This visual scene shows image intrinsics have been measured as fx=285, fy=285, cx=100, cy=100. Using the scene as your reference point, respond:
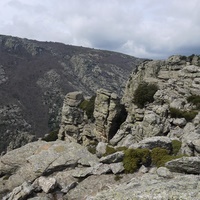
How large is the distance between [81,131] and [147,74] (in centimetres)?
1984

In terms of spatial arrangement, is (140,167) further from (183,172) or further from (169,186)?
(169,186)

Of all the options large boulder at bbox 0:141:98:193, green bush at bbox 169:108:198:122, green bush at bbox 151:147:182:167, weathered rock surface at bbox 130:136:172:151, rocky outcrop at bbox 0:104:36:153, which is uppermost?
green bush at bbox 169:108:198:122

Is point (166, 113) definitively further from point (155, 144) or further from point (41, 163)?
point (41, 163)

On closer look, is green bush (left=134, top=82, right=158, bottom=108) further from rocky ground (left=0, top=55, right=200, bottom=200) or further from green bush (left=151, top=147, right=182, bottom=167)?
green bush (left=151, top=147, right=182, bottom=167)

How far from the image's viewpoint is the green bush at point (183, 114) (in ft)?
119

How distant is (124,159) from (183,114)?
18102 millimetres

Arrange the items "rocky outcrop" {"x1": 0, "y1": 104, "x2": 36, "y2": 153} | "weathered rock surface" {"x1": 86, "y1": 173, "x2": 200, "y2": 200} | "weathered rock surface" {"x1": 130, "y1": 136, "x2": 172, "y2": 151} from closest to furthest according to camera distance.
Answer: "weathered rock surface" {"x1": 86, "y1": 173, "x2": 200, "y2": 200} < "weathered rock surface" {"x1": 130, "y1": 136, "x2": 172, "y2": 151} < "rocky outcrop" {"x1": 0, "y1": 104, "x2": 36, "y2": 153}

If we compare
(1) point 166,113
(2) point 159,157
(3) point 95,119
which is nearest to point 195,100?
(1) point 166,113

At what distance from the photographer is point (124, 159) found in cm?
2105

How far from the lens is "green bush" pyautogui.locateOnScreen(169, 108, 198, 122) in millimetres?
36312

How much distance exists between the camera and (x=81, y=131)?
189 feet

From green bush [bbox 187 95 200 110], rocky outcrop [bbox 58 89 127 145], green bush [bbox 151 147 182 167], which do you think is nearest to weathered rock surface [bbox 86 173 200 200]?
green bush [bbox 151 147 182 167]

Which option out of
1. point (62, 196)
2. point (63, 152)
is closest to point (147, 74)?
point (63, 152)

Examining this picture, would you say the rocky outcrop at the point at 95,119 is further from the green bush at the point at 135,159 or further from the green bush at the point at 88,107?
the green bush at the point at 135,159
